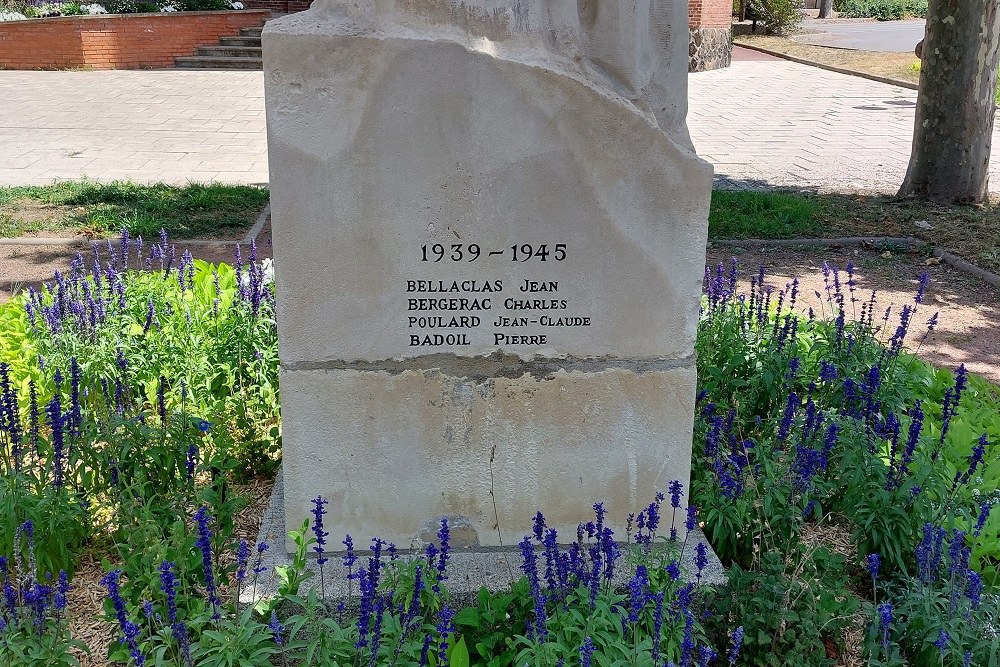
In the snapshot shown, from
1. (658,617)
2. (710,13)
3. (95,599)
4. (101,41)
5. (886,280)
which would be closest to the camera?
(658,617)

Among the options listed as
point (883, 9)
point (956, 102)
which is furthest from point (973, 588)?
point (883, 9)

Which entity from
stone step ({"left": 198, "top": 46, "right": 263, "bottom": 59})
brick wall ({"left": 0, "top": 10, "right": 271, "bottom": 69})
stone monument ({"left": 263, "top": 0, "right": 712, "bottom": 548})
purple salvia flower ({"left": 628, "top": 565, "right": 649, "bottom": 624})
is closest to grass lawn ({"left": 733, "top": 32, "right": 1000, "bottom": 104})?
stone step ({"left": 198, "top": 46, "right": 263, "bottom": 59})

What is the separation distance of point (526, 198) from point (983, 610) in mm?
1857

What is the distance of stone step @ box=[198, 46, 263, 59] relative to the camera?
22.9 metres

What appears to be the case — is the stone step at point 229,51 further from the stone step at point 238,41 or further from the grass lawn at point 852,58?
the grass lawn at point 852,58

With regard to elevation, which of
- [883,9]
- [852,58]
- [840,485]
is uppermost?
[883,9]

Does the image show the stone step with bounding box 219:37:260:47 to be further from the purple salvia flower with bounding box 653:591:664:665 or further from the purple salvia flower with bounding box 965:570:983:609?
the purple salvia flower with bounding box 965:570:983:609

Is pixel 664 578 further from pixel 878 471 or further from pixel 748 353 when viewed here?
pixel 748 353

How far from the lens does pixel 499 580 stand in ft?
10.4

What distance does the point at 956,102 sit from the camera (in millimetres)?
9742

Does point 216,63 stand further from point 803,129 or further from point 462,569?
point 462,569

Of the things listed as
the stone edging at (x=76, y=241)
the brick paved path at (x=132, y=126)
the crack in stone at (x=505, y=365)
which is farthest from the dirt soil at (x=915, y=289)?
the brick paved path at (x=132, y=126)

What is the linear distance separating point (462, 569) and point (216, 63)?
21.4 metres

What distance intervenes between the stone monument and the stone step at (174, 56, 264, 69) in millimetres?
20760
